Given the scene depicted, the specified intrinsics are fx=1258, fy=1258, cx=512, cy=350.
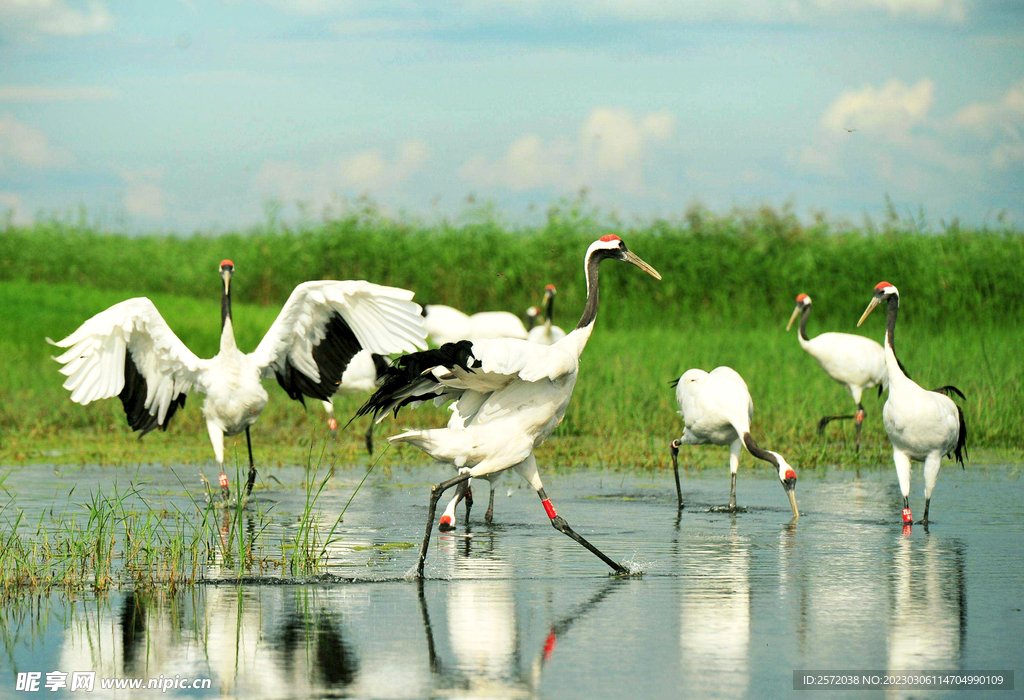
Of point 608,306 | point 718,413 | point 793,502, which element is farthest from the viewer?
point 608,306

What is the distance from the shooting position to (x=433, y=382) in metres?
7.01

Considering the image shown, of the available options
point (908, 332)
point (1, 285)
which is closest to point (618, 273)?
point (908, 332)

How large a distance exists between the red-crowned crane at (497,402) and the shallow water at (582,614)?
0.52 m

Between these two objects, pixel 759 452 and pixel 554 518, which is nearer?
pixel 554 518

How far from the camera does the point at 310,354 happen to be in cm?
974

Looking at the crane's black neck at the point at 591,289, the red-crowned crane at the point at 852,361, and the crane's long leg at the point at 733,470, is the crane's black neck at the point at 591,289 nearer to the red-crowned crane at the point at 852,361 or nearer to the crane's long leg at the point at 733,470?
the crane's long leg at the point at 733,470

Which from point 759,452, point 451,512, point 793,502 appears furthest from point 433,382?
point 759,452

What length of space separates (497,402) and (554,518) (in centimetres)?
73

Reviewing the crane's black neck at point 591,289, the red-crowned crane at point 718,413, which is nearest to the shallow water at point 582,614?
the red-crowned crane at point 718,413

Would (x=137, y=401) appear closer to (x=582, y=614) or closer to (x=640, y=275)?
(x=582, y=614)

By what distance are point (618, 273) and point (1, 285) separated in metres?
11.6

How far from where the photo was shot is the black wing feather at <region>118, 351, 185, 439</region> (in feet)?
31.3

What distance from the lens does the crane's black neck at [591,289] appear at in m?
7.17

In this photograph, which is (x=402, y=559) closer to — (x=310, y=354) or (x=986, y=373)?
(x=310, y=354)
